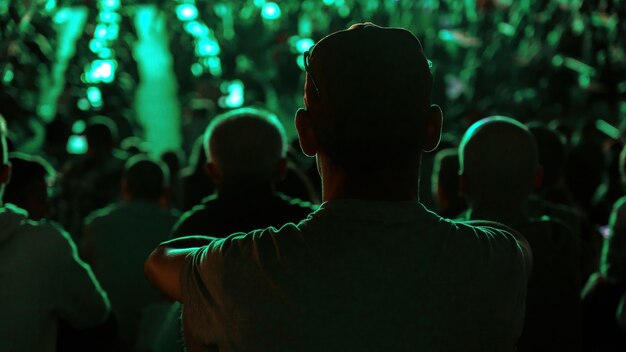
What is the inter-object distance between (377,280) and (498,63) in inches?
509

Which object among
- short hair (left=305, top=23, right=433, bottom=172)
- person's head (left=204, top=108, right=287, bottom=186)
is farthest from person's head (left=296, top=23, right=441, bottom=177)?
person's head (left=204, top=108, right=287, bottom=186)

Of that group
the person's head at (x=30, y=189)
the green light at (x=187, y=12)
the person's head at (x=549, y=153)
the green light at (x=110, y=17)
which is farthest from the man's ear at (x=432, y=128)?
the green light at (x=187, y=12)

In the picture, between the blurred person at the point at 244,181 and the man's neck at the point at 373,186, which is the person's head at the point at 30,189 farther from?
the man's neck at the point at 373,186

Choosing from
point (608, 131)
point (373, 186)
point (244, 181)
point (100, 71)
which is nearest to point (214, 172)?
point (244, 181)

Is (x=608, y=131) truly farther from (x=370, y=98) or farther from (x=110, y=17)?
(x=370, y=98)

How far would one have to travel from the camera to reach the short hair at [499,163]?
3.09 m

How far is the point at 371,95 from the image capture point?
5.55ft

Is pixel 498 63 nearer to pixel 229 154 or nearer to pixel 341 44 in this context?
pixel 229 154

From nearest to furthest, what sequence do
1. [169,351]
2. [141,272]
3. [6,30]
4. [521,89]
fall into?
[169,351], [141,272], [6,30], [521,89]

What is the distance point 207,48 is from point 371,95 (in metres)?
13.0

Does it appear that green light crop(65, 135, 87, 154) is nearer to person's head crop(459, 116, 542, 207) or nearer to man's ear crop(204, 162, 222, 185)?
man's ear crop(204, 162, 222, 185)

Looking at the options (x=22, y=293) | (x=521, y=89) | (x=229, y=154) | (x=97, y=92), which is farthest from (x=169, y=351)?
(x=521, y=89)

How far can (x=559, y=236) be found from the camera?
303cm

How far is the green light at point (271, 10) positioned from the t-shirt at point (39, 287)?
1259cm
